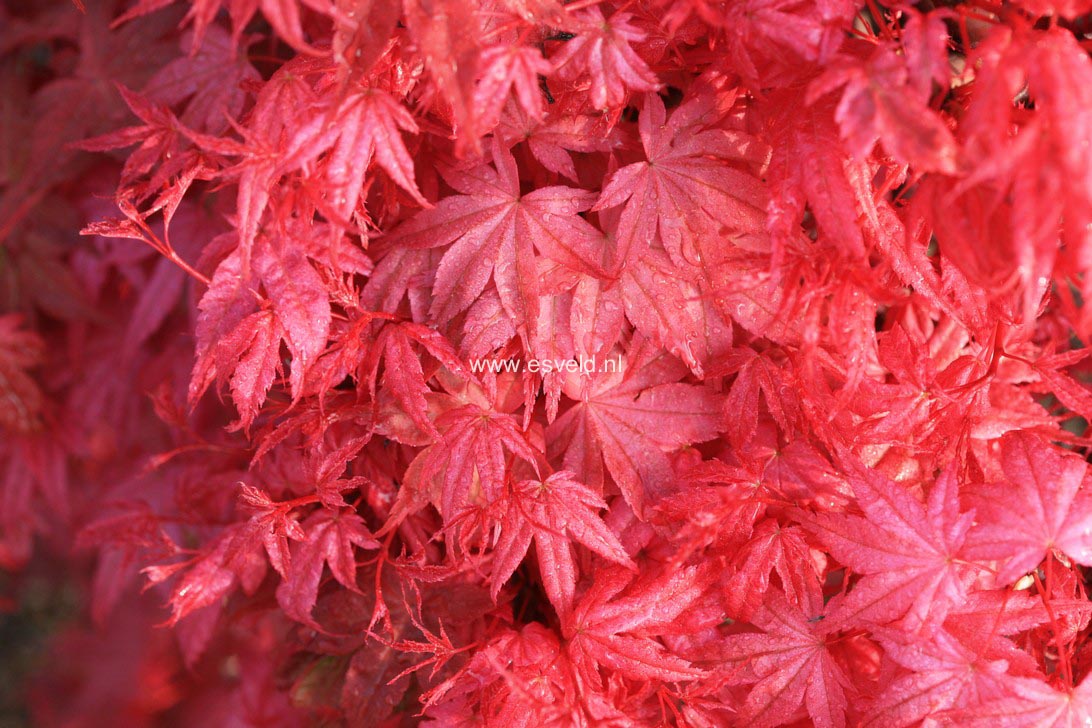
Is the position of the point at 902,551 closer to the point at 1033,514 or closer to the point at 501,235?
the point at 1033,514

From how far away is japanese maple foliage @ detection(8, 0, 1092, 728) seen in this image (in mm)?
548

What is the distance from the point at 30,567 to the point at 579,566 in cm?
177

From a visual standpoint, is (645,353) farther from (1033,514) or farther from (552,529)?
(1033,514)

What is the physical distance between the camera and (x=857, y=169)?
23.1 inches

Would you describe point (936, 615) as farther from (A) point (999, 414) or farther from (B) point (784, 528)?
(A) point (999, 414)

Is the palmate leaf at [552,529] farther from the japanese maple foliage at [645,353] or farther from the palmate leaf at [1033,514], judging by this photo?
the palmate leaf at [1033,514]

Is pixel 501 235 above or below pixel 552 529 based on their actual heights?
above

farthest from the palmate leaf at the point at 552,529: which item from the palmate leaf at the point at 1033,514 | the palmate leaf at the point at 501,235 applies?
the palmate leaf at the point at 1033,514

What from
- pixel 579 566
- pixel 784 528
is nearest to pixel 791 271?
pixel 784 528

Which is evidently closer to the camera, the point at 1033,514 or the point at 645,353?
the point at 1033,514

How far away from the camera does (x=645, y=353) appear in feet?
2.34

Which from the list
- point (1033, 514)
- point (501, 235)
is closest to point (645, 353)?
point (501, 235)

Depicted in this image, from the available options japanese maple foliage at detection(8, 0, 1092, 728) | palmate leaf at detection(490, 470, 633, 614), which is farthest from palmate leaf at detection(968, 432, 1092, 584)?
palmate leaf at detection(490, 470, 633, 614)

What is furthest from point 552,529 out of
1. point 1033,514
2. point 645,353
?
point 1033,514
